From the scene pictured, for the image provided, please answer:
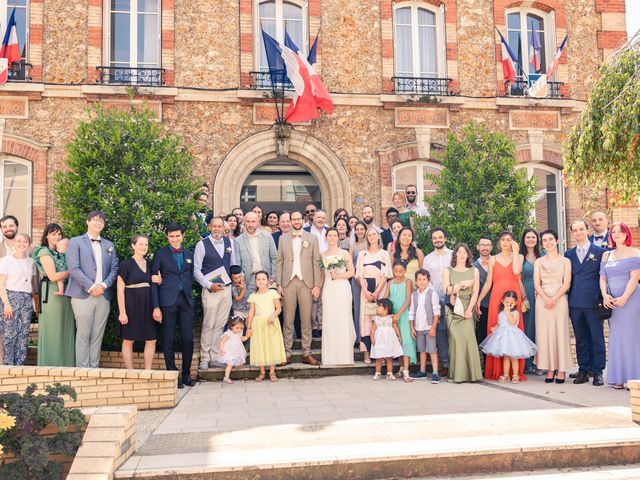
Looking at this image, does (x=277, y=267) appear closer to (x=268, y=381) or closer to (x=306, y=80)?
(x=268, y=381)

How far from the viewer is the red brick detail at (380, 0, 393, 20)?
42.8 ft

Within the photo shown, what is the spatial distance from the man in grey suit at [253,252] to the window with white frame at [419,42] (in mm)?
6548

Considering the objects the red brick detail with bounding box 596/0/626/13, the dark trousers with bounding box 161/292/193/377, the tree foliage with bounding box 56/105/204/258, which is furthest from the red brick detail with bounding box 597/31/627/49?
the dark trousers with bounding box 161/292/193/377

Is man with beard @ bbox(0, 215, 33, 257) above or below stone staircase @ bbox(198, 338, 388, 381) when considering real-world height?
above

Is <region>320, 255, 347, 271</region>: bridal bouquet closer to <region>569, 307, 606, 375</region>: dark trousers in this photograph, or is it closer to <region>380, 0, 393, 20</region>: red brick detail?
<region>569, 307, 606, 375</region>: dark trousers

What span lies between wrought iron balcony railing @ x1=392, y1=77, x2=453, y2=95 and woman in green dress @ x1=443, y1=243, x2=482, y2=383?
20.9 feet

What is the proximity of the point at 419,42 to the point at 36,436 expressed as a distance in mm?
11953

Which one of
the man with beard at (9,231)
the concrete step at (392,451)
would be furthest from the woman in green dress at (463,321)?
the man with beard at (9,231)

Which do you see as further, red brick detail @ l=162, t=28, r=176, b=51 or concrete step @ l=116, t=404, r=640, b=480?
red brick detail @ l=162, t=28, r=176, b=51

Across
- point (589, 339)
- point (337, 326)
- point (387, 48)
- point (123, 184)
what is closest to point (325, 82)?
point (387, 48)

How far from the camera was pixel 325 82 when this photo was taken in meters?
12.7

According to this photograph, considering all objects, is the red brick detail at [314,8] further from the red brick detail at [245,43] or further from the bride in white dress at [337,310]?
the bride in white dress at [337,310]

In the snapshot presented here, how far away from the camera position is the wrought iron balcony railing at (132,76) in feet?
39.8

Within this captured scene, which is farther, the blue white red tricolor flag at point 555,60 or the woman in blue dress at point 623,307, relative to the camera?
the blue white red tricolor flag at point 555,60
